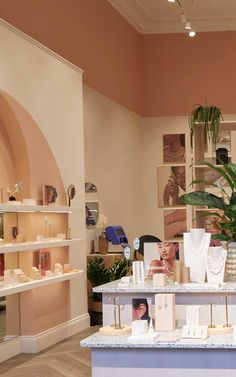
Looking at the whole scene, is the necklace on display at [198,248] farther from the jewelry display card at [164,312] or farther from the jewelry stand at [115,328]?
the jewelry stand at [115,328]

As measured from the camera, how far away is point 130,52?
Result: 35.8 ft

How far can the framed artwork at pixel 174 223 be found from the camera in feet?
36.6

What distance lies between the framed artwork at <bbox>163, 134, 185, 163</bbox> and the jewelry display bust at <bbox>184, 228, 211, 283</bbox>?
699 centimetres

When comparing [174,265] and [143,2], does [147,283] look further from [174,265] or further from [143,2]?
[143,2]

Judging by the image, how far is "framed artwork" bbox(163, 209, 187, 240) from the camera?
439 inches

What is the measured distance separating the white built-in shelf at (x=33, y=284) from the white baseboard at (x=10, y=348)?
617 mm

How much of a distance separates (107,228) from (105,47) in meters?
2.73

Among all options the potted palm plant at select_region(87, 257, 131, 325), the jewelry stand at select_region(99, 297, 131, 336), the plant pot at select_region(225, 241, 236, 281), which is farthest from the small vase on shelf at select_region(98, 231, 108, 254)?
the jewelry stand at select_region(99, 297, 131, 336)

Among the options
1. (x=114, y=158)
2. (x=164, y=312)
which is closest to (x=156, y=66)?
(x=114, y=158)

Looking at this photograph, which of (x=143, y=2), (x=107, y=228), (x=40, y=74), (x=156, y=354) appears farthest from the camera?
(x=143, y=2)

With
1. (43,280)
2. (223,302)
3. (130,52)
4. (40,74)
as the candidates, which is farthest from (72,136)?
(223,302)

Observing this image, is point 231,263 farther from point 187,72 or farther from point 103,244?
point 187,72

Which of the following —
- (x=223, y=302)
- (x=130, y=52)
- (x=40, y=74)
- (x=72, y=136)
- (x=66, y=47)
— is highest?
(x=130, y=52)

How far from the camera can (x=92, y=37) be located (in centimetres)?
913
